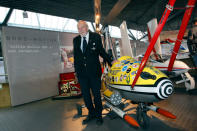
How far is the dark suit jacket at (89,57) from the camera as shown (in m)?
1.81

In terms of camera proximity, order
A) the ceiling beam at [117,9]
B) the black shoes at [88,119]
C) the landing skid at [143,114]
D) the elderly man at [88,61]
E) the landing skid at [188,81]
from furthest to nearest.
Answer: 1. the landing skid at [188,81]
2. the ceiling beam at [117,9]
3. the black shoes at [88,119]
4. the elderly man at [88,61]
5. the landing skid at [143,114]

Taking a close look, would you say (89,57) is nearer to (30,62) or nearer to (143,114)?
(143,114)

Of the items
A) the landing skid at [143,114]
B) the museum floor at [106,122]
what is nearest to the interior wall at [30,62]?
the museum floor at [106,122]

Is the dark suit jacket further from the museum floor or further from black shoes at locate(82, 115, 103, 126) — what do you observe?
the museum floor

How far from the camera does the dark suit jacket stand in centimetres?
181

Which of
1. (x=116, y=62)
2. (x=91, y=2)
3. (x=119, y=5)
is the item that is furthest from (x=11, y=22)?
(x=116, y=62)

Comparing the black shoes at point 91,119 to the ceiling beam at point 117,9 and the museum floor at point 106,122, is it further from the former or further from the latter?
the ceiling beam at point 117,9

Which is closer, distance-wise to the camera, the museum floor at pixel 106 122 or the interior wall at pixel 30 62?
the museum floor at pixel 106 122

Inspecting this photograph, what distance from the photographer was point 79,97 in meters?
3.61

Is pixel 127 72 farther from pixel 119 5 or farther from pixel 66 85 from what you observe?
pixel 66 85

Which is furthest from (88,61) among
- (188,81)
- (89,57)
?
(188,81)

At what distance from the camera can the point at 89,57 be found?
182 cm

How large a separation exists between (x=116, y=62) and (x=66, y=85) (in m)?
2.57

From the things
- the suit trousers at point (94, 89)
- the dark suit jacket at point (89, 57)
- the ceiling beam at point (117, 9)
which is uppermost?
the ceiling beam at point (117, 9)
